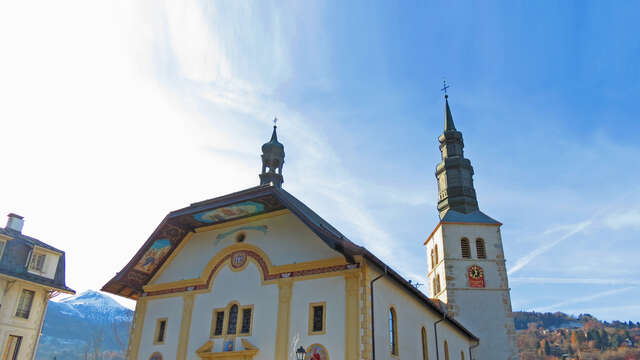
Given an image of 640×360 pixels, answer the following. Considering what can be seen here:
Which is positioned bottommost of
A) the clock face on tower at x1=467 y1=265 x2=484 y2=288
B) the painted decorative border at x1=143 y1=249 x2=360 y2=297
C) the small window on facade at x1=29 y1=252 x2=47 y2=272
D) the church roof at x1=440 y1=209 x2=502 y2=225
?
the painted decorative border at x1=143 y1=249 x2=360 y2=297

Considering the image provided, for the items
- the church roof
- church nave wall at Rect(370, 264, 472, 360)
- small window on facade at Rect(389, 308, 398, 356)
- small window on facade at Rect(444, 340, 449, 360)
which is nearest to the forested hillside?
the church roof

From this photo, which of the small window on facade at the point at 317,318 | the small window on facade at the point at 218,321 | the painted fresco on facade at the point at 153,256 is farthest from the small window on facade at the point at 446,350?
the painted fresco on facade at the point at 153,256

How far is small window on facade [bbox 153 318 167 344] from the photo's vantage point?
22.4 metres

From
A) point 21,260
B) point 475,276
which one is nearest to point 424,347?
point 475,276

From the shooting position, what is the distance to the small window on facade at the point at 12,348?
27.2 metres

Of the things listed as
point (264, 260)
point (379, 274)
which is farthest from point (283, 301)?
point (379, 274)

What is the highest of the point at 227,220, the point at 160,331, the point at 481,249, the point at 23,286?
the point at 481,249

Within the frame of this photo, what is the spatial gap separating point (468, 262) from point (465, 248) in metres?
1.18

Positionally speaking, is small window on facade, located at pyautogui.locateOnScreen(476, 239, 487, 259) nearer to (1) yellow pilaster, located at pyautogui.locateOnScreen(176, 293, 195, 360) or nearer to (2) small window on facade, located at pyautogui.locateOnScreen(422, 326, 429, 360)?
(2) small window on facade, located at pyautogui.locateOnScreen(422, 326, 429, 360)

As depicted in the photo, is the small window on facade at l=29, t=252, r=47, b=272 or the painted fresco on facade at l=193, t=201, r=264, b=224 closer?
the painted fresco on facade at l=193, t=201, r=264, b=224

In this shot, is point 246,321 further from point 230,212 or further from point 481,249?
point 481,249

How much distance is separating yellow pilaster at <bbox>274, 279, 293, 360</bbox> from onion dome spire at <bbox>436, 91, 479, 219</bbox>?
24521 millimetres

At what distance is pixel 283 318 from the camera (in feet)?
63.8

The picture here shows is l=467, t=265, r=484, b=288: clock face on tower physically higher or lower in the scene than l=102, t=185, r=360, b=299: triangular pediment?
higher
